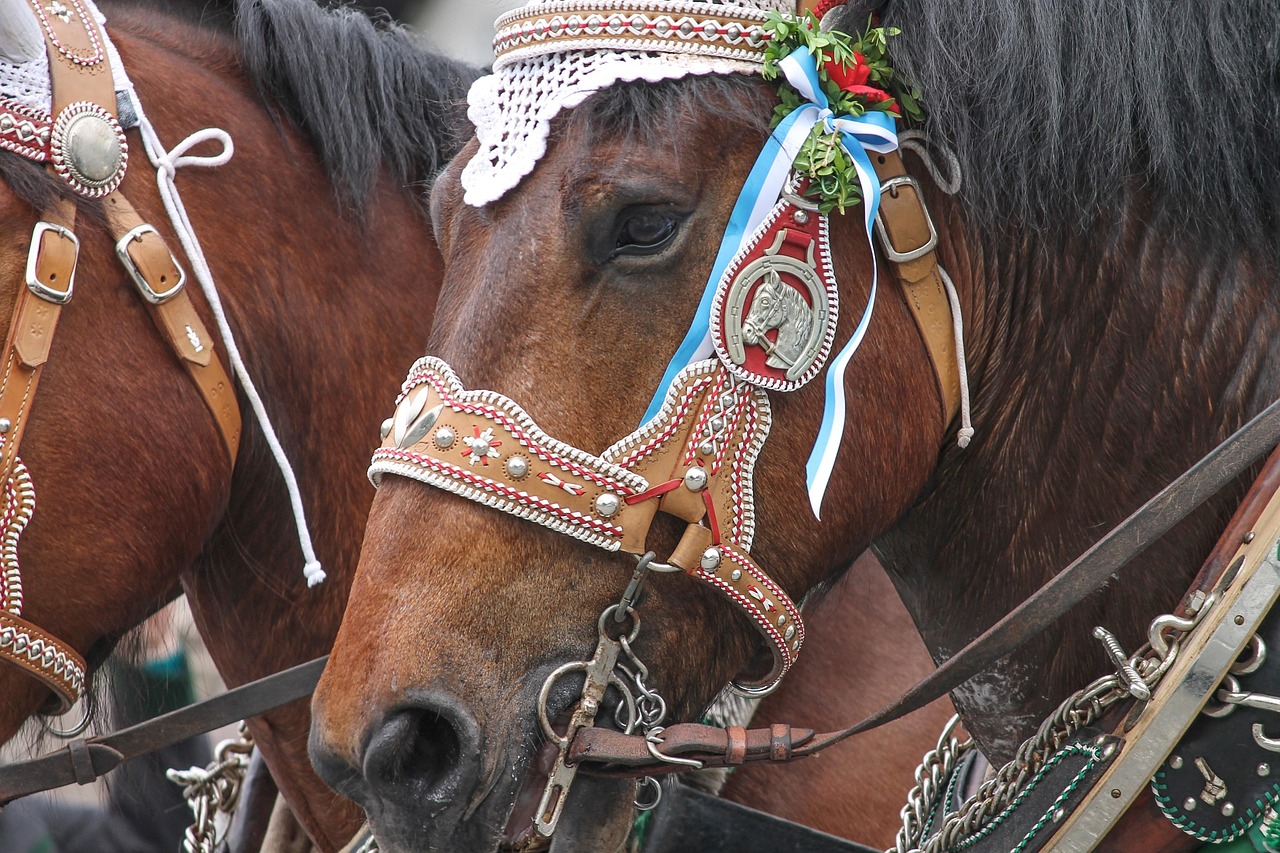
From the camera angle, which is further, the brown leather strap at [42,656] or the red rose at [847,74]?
the brown leather strap at [42,656]

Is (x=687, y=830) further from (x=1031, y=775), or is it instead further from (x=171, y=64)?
(x=171, y=64)

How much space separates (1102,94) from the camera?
1599 millimetres

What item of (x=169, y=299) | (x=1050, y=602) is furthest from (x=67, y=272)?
(x=1050, y=602)

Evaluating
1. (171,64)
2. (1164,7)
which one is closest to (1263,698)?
(1164,7)

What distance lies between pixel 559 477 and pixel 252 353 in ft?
3.13

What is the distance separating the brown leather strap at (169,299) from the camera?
6.73 ft

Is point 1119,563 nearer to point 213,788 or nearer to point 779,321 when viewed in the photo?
point 779,321

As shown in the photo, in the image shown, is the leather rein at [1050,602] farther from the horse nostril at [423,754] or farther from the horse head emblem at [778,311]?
the horse head emblem at [778,311]

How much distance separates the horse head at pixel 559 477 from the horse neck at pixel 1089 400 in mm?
160

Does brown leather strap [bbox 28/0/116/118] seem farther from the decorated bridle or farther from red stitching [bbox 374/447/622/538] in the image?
red stitching [bbox 374/447/622/538]

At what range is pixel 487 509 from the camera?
4.86ft

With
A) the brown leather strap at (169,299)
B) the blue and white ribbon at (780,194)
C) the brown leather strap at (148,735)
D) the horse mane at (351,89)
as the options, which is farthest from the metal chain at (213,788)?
the blue and white ribbon at (780,194)

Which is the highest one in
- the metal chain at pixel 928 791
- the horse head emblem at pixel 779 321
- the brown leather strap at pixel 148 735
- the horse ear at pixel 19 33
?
the horse ear at pixel 19 33

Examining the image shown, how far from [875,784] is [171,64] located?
6.11 feet
